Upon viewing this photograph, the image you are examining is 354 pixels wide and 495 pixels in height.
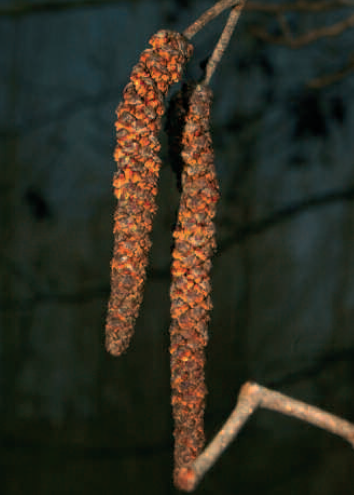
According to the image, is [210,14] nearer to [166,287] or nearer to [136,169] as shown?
[136,169]

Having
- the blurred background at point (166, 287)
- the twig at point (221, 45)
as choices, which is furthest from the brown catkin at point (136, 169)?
the blurred background at point (166, 287)

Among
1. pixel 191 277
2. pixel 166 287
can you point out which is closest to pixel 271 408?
pixel 191 277

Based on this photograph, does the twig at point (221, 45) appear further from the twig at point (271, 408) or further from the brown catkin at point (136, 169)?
the twig at point (271, 408)

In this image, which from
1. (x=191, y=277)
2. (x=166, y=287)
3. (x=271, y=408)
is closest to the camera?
(x=271, y=408)

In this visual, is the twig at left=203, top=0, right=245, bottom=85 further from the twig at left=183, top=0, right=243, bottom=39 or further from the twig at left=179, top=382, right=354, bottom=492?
the twig at left=179, top=382, right=354, bottom=492

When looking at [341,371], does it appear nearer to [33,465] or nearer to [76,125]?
[33,465]

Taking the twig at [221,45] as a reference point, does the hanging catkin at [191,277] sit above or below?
below
